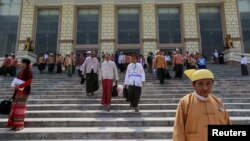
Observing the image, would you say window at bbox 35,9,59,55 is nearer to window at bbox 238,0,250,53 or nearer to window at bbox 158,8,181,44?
window at bbox 158,8,181,44

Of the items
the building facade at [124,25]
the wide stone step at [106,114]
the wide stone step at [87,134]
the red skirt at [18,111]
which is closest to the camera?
the wide stone step at [87,134]

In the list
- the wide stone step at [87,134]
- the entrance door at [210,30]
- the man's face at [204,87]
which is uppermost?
the entrance door at [210,30]

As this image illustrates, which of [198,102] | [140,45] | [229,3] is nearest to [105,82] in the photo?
[198,102]

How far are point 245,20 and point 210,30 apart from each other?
2.89 metres

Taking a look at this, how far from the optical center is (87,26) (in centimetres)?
2512

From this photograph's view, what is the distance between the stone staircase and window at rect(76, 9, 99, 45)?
13928 millimetres

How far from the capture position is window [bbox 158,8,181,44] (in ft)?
81.1

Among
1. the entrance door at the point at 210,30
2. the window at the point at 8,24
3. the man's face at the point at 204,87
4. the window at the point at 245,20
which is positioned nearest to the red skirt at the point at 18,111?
the man's face at the point at 204,87

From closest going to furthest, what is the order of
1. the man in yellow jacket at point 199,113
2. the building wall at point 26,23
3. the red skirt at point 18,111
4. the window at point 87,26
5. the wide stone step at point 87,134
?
the man in yellow jacket at point 199,113
the wide stone step at point 87,134
the red skirt at point 18,111
the building wall at point 26,23
the window at point 87,26

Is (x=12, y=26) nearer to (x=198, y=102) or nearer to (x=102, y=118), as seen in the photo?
(x=102, y=118)

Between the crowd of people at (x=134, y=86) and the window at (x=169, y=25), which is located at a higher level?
the window at (x=169, y=25)

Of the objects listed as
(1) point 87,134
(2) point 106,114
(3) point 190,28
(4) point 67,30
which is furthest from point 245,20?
(1) point 87,134

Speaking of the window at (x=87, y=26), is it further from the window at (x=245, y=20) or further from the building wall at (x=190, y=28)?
the window at (x=245, y=20)

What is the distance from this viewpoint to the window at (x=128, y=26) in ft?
81.2
